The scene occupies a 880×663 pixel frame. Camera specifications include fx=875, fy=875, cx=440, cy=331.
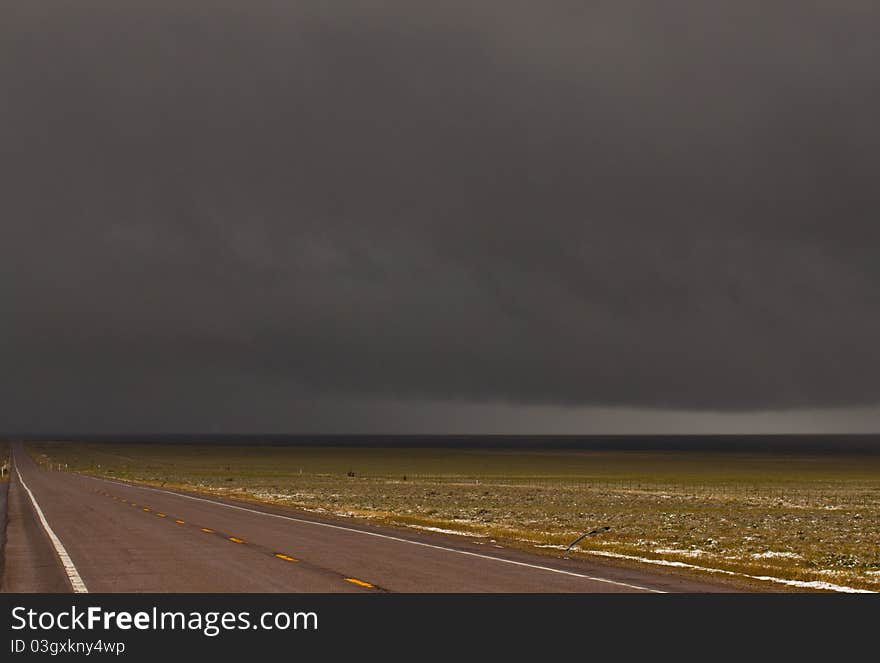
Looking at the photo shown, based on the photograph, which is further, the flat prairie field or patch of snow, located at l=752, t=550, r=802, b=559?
patch of snow, located at l=752, t=550, r=802, b=559

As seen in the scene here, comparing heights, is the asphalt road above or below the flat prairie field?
above

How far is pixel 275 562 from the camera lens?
2033 cm

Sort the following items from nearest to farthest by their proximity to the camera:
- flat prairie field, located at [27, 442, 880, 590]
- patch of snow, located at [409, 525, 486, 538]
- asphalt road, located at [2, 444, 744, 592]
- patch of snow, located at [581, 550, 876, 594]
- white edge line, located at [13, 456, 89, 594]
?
white edge line, located at [13, 456, 89, 594] < asphalt road, located at [2, 444, 744, 592] < patch of snow, located at [581, 550, 876, 594] < flat prairie field, located at [27, 442, 880, 590] < patch of snow, located at [409, 525, 486, 538]

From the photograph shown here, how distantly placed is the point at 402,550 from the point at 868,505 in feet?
153

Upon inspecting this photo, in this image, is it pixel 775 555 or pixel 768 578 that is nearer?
pixel 768 578

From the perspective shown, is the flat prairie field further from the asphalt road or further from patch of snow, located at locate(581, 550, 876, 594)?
the asphalt road

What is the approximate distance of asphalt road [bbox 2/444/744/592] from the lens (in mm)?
16562

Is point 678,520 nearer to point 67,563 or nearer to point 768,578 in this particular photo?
point 768,578

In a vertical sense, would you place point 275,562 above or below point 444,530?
above

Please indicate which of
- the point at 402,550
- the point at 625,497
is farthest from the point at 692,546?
the point at 625,497

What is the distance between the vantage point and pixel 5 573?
18.8 meters

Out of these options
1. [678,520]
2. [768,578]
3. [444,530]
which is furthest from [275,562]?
[678,520]

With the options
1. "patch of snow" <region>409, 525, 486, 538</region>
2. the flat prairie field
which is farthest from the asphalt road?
the flat prairie field
